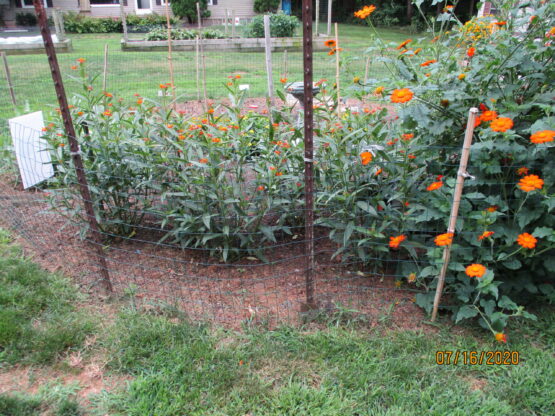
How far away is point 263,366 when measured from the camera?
242cm

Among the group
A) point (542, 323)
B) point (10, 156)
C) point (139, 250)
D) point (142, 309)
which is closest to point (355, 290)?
point (542, 323)

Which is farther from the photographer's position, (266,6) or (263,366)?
(266,6)

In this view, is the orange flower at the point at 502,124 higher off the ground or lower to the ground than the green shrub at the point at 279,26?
lower

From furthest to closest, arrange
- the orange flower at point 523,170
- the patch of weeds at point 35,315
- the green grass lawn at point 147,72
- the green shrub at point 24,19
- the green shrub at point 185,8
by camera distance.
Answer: the green shrub at point 24,19 < the green shrub at point 185,8 < the green grass lawn at point 147,72 < the patch of weeds at point 35,315 < the orange flower at point 523,170

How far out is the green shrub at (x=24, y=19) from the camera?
841 inches

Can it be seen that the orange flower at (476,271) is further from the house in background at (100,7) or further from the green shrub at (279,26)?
the house in background at (100,7)

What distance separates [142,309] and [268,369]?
939 mm

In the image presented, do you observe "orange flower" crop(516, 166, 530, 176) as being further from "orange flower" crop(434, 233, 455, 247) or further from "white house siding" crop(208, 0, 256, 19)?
"white house siding" crop(208, 0, 256, 19)

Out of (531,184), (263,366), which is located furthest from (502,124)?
(263,366)

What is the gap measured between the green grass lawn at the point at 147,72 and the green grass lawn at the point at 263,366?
4.79 metres

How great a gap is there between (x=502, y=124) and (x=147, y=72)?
960 centimetres

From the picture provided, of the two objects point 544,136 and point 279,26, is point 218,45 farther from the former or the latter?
point 544,136

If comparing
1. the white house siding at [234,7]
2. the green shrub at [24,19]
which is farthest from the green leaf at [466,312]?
the green shrub at [24,19]

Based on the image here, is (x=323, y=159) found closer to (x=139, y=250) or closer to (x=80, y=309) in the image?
(x=139, y=250)
